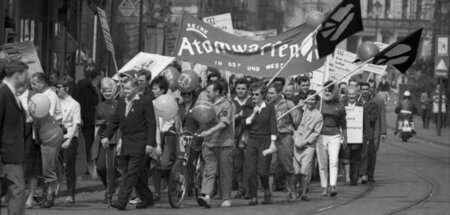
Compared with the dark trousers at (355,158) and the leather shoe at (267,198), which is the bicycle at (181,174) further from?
the dark trousers at (355,158)

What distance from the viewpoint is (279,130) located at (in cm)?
1897

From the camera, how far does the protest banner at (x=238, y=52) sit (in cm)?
2055

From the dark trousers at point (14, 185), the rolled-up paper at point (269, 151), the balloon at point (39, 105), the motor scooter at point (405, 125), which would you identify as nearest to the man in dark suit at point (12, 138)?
the dark trousers at point (14, 185)

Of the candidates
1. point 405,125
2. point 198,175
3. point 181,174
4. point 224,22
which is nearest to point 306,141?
point 198,175

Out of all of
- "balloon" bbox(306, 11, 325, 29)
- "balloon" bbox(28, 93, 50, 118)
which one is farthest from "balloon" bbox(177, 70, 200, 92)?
"balloon" bbox(306, 11, 325, 29)

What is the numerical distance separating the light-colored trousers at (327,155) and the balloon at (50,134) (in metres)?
5.05

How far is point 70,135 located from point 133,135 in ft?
3.81

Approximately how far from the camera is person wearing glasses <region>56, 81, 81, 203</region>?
16750 mm

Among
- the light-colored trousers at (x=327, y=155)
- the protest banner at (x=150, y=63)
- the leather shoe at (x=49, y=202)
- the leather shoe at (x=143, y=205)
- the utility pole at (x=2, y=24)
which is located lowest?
the leather shoe at (x=143, y=205)

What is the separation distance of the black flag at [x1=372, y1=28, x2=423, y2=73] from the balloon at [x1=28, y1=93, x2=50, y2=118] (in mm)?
5636

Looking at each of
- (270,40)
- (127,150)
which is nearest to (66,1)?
(270,40)

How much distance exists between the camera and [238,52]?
20719 mm

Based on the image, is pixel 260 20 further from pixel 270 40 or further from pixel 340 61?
pixel 270 40

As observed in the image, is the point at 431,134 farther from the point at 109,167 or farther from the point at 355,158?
the point at 109,167
